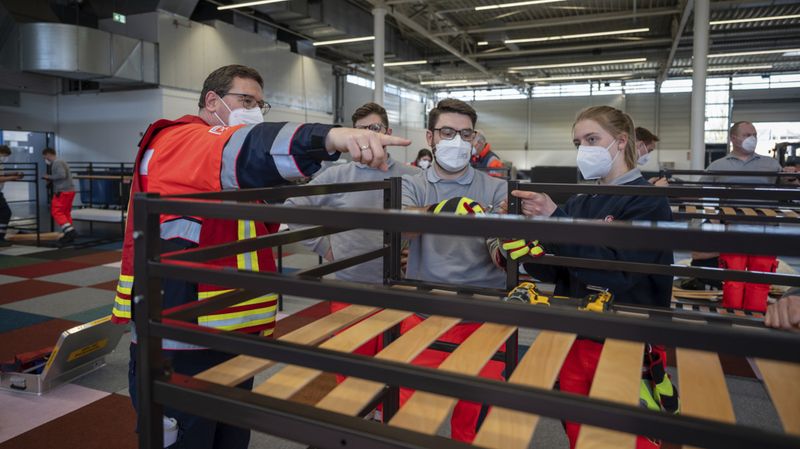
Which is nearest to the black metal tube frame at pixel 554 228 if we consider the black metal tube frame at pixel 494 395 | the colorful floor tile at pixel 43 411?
the black metal tube frame at pixel 494 395

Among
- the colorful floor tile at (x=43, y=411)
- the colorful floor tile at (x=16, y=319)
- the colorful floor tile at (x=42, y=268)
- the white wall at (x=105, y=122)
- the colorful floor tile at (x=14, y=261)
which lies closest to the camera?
the colorful floor tile at (x=43, y=411)

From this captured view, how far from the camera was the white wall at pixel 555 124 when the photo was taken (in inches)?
781

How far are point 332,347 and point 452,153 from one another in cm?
129

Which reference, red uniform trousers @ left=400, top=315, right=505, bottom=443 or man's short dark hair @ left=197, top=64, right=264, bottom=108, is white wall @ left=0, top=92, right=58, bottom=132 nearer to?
man's short dark hair @ left=197, top=64, right=264, bottom=108

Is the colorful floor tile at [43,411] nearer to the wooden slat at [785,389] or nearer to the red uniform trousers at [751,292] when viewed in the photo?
the wooden slat at [785,389]

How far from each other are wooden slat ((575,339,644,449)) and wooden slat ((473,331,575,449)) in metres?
0.09

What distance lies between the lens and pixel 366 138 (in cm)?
111

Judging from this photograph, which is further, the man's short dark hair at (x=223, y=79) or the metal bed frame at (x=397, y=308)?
the man's short dark hair at (x=223, y=79)

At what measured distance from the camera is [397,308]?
808 millimetres

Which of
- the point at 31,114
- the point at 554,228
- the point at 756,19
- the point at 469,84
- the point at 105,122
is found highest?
the point at 469,84

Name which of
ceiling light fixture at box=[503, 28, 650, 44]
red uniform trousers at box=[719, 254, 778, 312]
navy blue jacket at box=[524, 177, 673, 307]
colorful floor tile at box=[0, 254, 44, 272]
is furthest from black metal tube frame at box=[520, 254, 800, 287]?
ceiling light fixture at box=[503, 28, 650, 44]

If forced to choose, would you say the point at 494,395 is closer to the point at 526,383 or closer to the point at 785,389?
the point at 526,383

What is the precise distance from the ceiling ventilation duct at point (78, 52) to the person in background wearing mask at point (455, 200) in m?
9.16

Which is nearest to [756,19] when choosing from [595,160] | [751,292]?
[751,292]
